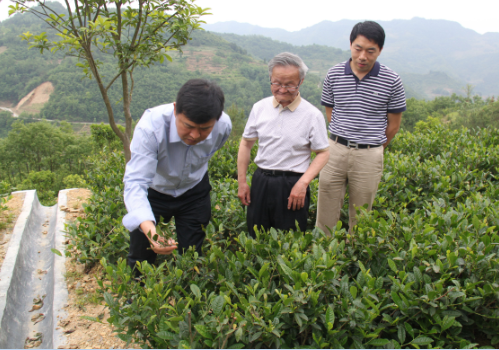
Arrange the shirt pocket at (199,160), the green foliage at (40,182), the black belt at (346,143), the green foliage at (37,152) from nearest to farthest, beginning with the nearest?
the shirt pocket at (199,160) < the black belt at (346,143) < the green foliage at (40,182) < the green foliage at (37,152)

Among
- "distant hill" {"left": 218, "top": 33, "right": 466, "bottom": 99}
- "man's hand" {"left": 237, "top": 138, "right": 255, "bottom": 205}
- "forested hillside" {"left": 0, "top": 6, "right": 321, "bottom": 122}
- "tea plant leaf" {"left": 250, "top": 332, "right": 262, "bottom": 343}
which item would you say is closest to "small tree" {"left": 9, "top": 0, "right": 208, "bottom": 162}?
"man's hand" {"left": 237, "top": 138, "right": 255, "bottom": 205}

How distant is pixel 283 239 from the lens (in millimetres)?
2254

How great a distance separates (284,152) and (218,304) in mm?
1167

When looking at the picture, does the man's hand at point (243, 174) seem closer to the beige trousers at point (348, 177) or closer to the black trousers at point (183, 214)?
the black trousers at point (183, 214)

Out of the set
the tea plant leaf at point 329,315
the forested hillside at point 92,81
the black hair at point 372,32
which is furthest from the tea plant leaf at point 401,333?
the forested hillside at point 92,81

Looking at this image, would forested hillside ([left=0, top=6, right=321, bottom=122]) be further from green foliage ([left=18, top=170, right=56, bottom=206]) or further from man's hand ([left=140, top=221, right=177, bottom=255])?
man's hand ([left=140, top=221, right=177, bottom=255])

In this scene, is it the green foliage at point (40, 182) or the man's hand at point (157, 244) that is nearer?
the man's hand at point (157, 244)

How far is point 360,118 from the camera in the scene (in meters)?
2.84

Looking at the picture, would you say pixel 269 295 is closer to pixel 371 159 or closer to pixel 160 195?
pixel 160 195

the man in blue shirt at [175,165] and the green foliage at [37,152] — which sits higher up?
the man in blue shirt at [175,165]

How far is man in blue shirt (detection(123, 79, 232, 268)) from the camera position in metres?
1.68

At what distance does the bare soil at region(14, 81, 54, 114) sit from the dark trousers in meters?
83.0

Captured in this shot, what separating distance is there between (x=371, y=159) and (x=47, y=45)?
13.1 ft

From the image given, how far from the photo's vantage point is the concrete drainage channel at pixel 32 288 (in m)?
2.69
